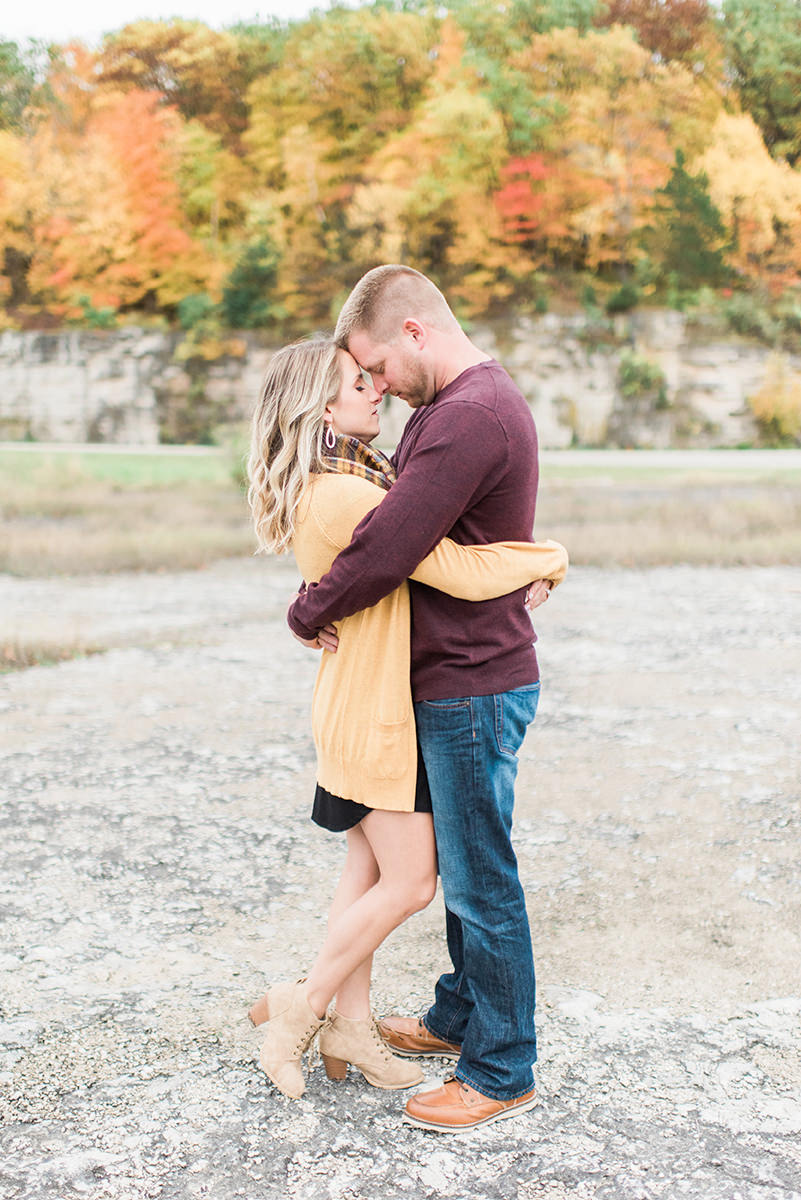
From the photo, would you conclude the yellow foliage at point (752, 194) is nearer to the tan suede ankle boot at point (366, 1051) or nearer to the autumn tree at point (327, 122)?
the autumn tree at point (327, 122)

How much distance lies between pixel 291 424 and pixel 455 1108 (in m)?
1.57

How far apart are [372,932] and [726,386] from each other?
18.8m

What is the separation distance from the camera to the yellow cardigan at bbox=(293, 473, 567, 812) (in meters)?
2.36

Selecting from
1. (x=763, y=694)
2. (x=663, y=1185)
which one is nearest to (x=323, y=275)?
(x=763, y=694)

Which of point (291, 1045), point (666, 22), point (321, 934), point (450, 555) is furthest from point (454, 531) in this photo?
point (666, 22)

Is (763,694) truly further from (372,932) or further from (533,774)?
(372,932)

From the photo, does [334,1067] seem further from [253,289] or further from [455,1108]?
[253,289]

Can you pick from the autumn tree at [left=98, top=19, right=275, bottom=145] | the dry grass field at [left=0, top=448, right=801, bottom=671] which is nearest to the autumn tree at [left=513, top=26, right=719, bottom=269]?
the dry grass field at [left=0, top=448, right=801, bottom=671]

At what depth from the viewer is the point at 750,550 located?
1445cm

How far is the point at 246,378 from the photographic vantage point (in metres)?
20.1

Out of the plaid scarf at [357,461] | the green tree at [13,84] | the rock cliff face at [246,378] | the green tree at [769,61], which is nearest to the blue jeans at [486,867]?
the plaid scarf at [357,461]

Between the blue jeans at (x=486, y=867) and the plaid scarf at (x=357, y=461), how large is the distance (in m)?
0.51

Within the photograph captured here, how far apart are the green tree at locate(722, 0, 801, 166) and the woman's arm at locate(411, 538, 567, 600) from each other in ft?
64.3

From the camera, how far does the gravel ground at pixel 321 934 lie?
2.42m
